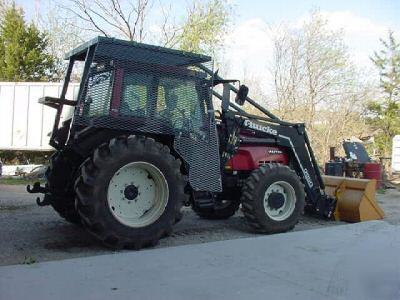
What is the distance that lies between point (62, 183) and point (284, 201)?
3.50 meters

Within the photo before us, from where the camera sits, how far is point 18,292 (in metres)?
4.64

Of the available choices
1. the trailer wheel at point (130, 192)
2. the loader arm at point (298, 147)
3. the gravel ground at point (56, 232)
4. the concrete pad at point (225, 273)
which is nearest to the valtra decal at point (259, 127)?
the loader arm at point (298, 147)

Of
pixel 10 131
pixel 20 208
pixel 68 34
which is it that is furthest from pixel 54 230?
pixel 68 34

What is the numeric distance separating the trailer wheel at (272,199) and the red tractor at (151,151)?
0.05ft

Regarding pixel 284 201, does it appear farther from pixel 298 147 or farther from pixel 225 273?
pixel 225 273

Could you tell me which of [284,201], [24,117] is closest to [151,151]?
[284,201]

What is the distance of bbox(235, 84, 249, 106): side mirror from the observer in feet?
26.3

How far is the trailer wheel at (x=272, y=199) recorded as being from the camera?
26.0ft

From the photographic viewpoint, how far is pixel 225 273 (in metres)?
5.56

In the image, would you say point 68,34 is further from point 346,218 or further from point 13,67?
point 346,218

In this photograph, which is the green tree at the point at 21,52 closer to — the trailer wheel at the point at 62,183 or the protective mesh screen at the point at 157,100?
the trailer wheel at the point at 62,183

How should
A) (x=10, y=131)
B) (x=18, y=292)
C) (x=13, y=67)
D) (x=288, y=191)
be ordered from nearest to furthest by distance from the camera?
(x=18, y=292)
(x=288, y=191)
(x=10, y=131)
(x=13, y=67)

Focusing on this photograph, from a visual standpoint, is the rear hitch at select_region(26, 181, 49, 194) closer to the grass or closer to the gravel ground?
the gravel ground

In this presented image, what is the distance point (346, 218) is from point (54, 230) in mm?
5207
